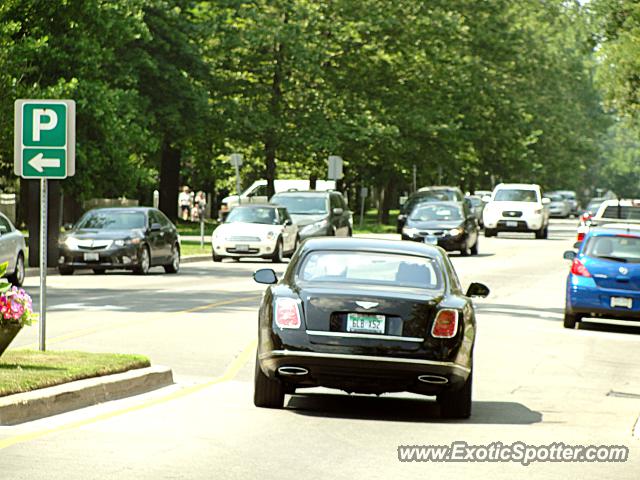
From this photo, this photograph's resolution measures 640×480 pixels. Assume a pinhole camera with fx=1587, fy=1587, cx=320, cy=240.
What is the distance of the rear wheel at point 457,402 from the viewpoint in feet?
40.9

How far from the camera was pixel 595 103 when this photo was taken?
14262 centimetres

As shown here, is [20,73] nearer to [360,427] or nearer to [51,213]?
[51,213]

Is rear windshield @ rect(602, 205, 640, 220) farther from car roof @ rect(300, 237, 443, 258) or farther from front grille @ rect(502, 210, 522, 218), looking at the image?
front grille @ rect(502, 210, 522, 218)

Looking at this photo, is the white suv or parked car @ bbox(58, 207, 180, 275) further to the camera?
the white suv

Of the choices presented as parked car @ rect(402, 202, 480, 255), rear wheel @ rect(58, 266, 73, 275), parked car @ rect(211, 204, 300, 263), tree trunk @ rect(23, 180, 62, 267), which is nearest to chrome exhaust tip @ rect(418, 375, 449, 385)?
rear wheel @ rect(58, 266, 73, 275)

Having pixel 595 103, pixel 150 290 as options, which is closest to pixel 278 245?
pixel 150 290

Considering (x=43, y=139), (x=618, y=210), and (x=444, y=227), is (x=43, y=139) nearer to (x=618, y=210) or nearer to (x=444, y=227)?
(x=618, y=210)

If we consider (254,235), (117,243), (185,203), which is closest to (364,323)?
(117,243)

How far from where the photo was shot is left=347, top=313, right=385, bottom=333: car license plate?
480 inches

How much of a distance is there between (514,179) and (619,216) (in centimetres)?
6983

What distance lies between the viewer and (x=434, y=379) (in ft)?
40.0

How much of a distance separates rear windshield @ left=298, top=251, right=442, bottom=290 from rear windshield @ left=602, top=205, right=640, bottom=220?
72.6ft

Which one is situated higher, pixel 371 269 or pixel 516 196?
pixel 371 269

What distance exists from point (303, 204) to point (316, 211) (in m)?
0.54
